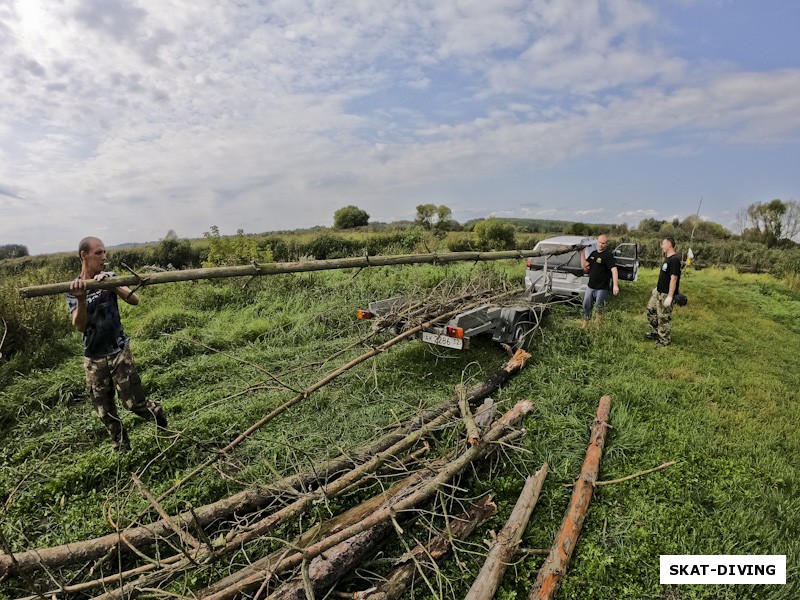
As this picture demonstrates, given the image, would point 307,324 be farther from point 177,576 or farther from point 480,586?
point 480,586

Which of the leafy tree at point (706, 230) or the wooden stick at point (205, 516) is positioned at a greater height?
the leafy tree at point (706, 230)

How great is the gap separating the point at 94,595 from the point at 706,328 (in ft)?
34.4

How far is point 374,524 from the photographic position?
2.91m

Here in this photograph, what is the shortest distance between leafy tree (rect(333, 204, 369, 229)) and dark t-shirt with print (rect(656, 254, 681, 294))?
2233 centimetres

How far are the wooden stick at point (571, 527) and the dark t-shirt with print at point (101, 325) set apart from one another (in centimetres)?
422

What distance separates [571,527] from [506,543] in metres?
0.54

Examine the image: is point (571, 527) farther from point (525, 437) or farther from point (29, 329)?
point (29, 329)

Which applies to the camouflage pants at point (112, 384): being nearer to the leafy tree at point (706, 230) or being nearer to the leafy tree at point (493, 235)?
the leafy tree at point (493, 235)

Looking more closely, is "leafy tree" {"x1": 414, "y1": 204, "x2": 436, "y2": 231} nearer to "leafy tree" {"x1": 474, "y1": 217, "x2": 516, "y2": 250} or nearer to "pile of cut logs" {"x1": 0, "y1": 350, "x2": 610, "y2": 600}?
"leafy tree" {"x1": 474, "y1": 217, "x2": 516, "y2": 250}

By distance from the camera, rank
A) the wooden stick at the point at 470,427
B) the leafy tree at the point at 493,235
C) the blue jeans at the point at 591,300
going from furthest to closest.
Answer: the leafy tree at the point at 493,235 → the blue jeans at the point at 591,300 → the wooden stick at the point at 470,427

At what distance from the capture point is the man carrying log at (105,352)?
3748 mm

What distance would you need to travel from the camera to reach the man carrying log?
3748mm

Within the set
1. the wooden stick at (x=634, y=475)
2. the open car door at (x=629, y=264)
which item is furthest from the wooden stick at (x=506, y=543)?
the open car door at (x=629, y=264)

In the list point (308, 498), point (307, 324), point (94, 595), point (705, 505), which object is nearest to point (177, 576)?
point (94, 595)
